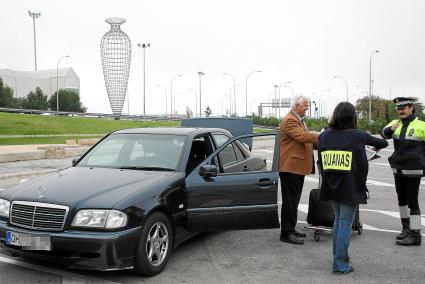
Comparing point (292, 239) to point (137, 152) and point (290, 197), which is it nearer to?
point (290, 197)

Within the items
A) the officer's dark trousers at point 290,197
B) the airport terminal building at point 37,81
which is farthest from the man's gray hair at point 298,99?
the airport terminal building at point 37,81

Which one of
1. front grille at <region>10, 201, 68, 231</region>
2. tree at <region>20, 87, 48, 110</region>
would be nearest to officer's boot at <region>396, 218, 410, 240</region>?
front grille at <region>10, 201, 68, 231</region>

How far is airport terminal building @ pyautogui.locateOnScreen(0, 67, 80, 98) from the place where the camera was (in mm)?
131000

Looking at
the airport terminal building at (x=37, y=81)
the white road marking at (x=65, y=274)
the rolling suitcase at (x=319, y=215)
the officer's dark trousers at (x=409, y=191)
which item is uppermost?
the airport terminal building at (x=37, y=81)

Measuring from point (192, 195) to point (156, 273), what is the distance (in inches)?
35.6

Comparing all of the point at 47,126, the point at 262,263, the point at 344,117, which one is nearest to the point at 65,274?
the point at 262,263

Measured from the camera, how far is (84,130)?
43000 millimetres

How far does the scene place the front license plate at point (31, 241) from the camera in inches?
170

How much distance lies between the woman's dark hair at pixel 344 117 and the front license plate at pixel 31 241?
2867 mm

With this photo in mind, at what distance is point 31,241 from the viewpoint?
4.36 m

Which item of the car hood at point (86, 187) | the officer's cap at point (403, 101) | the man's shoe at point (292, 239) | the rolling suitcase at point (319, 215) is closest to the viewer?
A: the car hood at point (86, 187)

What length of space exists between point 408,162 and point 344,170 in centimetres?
145

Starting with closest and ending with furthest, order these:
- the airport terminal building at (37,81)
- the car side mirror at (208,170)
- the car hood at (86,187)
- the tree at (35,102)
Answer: the car hood at (86,187) → the car side mirror at (208,170) → the tree at (35,102) → the airport terminal building at (37,81)

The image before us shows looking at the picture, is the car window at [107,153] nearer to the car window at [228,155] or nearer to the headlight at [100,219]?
the car window at [228,155]
